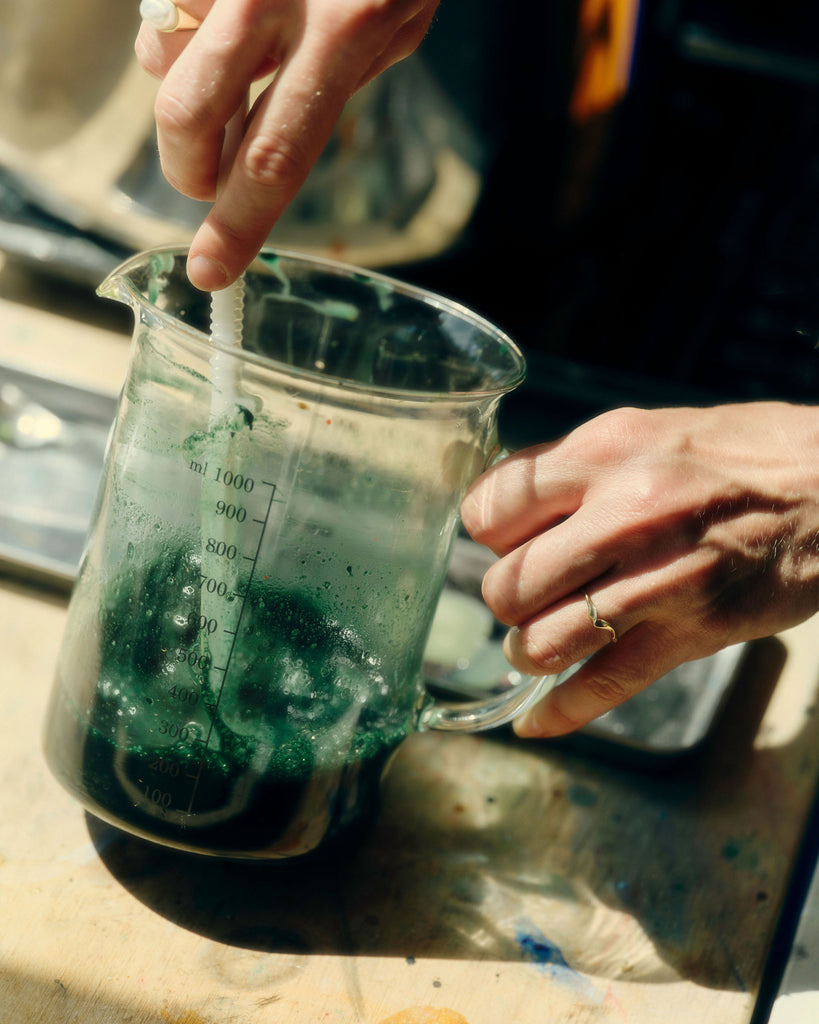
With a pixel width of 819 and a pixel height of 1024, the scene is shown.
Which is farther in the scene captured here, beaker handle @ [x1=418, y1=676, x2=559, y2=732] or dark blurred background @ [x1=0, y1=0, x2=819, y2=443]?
dark blurred background @ [x1=0, y1=0, x2=819, y2=443]

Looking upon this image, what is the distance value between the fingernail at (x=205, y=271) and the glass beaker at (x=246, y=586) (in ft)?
0.08

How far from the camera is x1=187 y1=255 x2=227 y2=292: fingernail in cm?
40

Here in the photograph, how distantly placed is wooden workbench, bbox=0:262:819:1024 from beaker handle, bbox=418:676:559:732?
9 cm

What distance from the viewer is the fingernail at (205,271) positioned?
397mm

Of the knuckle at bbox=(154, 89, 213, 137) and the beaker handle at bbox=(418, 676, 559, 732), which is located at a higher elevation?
the knuckle at bbox=(154, 89, 213, 137)

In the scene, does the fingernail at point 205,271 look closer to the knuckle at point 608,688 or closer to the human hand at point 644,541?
the human hand at point 644,541

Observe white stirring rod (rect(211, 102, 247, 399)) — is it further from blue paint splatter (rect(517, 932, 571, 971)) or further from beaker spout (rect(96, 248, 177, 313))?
blue paint splatter (rect(517, 932, 571, 971))

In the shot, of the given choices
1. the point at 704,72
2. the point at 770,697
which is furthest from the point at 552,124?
the point at 770,697

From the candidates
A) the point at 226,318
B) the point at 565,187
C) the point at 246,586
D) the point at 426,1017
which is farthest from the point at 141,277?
the point at 565,187

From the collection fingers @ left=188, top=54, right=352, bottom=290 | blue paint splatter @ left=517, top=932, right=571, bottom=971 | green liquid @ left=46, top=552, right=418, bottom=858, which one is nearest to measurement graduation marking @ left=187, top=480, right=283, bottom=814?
green liquid @ left=46, top=552, right=418, bottom=858

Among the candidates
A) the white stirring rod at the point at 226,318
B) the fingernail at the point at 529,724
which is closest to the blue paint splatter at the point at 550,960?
the fingernail at the point at 529,724

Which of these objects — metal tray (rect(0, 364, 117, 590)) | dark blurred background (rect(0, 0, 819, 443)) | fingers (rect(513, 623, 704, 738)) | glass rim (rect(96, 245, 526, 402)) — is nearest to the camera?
glass rim (rect(96, 245, 526, 402))

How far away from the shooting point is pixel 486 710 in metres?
0.50

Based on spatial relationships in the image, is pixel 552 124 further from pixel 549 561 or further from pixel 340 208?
pixel 549 561
